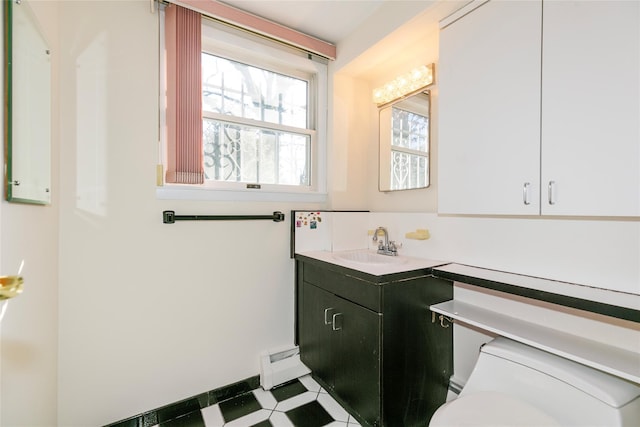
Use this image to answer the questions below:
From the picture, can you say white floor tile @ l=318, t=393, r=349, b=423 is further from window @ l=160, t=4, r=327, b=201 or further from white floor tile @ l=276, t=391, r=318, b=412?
window @ l=160, t=4, r=327, b=201

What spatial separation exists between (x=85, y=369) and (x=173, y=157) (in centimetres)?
116

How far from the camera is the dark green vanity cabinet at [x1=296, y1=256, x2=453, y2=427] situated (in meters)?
1.33

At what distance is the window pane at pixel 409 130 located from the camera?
6.19 ft

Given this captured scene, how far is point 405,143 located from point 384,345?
1335 mm

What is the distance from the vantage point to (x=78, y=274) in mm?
1414

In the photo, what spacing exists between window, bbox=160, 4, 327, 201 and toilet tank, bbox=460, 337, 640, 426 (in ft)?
4.70

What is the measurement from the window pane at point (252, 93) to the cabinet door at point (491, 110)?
1061 millimetres

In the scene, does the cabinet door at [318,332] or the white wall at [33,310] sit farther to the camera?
the cabinet door at [318,332]

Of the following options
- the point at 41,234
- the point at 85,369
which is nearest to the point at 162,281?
the point at 85,369

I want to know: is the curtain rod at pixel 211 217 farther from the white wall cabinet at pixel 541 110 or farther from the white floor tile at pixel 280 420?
the white floor tile at pixel 280 420

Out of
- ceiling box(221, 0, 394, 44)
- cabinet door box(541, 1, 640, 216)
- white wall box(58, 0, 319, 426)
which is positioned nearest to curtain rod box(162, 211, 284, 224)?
white wall box(58, 0, 319, 426)

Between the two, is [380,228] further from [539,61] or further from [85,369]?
[85,369]

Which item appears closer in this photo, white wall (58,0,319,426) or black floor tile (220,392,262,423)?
white wall (58,0,319,426)

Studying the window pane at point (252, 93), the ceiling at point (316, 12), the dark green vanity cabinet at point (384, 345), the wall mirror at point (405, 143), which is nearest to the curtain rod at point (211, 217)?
the dark green vanity cabinet at point (384, 345)
